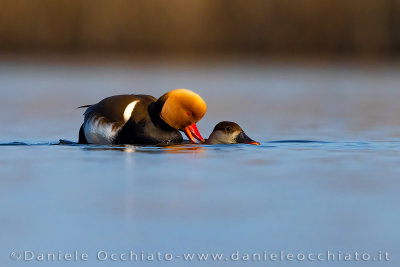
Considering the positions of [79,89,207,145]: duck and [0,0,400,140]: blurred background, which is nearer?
[79,89,207,145]: duck

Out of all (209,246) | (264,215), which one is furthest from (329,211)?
(209,246)

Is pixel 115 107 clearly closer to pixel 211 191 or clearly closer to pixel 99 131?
pixel 99 131

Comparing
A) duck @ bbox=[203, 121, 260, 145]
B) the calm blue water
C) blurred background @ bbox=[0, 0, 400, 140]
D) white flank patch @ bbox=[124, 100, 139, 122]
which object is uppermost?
blurred background @ bbox=[0, 0, 400, 140]

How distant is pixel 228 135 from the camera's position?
10.0m

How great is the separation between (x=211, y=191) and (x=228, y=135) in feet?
9.61

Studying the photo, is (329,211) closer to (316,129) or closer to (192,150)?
(192,150)

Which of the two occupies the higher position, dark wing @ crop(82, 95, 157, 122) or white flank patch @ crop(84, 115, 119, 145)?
dark wing @ crop(82, 95, 157, 122)

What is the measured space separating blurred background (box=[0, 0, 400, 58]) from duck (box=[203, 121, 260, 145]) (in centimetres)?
2669

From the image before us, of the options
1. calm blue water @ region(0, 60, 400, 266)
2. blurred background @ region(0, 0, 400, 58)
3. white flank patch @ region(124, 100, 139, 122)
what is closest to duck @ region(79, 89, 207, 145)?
white flank patch @ region(124, 100, 139, 122)

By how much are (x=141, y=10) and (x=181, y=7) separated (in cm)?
161

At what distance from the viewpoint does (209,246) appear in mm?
5398

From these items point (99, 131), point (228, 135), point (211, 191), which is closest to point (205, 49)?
point (228, 135)

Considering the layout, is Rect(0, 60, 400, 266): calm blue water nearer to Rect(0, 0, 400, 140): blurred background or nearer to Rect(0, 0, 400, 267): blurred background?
Rect(0, 0, 400, 267): blurred background

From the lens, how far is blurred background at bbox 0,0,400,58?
121 ft
